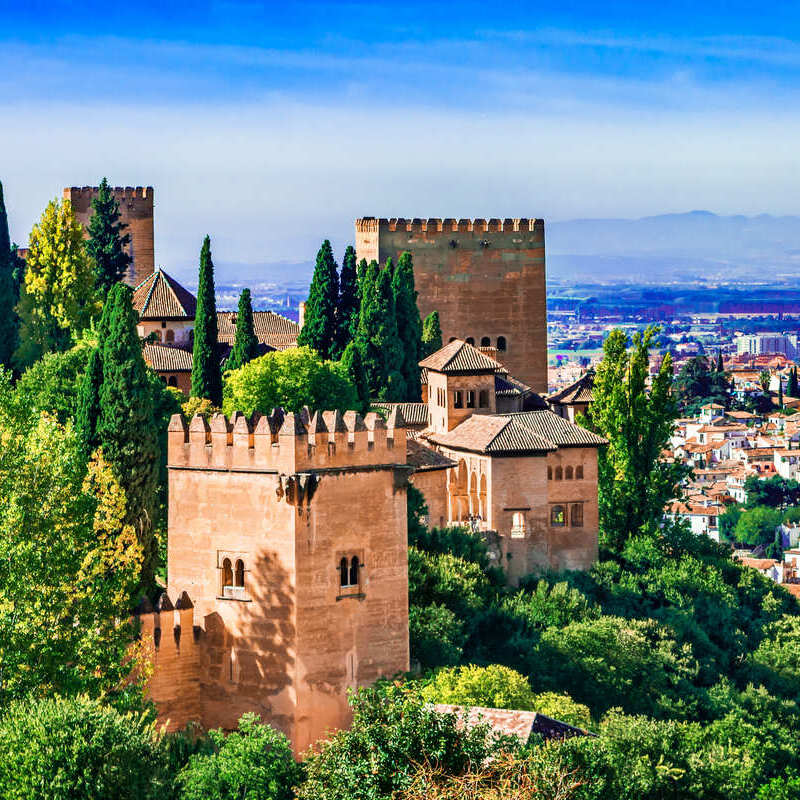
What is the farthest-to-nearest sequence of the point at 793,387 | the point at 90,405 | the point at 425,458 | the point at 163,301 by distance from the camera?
1. the point at 793,387
2. the point at 163,301
3. the point at 425,458
4. the point at 90,405

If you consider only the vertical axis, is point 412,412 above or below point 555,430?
above

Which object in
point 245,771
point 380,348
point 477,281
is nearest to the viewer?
point 245,771

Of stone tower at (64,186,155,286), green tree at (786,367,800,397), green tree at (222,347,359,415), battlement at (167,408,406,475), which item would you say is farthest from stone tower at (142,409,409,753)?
green tree at (786,367,800,397)

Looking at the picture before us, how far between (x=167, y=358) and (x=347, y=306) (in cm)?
523

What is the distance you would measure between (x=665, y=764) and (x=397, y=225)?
3897cm

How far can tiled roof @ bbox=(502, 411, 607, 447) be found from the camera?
4681 cm

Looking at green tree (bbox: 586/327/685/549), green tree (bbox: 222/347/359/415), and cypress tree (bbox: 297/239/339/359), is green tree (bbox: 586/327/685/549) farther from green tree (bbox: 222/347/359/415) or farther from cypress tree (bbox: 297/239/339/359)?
green tree (bbox: 222/347/359/415)

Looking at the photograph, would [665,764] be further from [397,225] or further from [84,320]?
[397,225]

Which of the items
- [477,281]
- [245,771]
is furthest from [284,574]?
[477,281]

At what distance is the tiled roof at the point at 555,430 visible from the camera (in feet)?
154

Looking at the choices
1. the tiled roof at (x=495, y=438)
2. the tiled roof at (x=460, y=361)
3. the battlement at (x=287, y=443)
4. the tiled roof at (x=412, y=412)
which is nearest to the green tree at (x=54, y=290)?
the tiled roof at (x=412, y=412)

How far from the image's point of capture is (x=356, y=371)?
162 ft

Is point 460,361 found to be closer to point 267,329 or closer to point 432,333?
point 432,333

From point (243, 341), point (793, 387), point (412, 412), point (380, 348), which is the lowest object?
point (793, 387)
